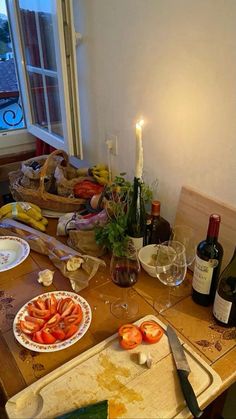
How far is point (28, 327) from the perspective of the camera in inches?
31.1

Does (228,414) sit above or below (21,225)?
below

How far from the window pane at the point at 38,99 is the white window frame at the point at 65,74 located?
0.04m

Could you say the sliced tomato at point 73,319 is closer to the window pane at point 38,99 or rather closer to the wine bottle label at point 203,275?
the wine bottle label at point 203,275

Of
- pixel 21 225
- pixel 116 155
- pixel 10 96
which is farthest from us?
pixel 10 96

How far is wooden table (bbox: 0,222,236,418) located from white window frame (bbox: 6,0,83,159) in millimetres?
639

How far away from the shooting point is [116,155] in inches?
55.4

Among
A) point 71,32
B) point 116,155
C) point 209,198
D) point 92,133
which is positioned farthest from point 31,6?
point 209,198

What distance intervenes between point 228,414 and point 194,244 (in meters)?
0.80

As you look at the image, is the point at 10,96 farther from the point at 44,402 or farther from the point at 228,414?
the point at 228,414

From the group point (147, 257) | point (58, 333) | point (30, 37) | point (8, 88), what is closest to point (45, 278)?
point (58, 333)

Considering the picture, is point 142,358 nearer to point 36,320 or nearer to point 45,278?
point 36,320

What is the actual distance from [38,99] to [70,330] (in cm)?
141

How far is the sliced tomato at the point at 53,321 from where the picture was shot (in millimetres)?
797

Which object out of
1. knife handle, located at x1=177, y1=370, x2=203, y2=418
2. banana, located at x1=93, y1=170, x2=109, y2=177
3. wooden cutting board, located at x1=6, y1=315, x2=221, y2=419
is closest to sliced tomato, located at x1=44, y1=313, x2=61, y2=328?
wooden cutting board, located at x1=6, y1=315, x2=221, y2=419
